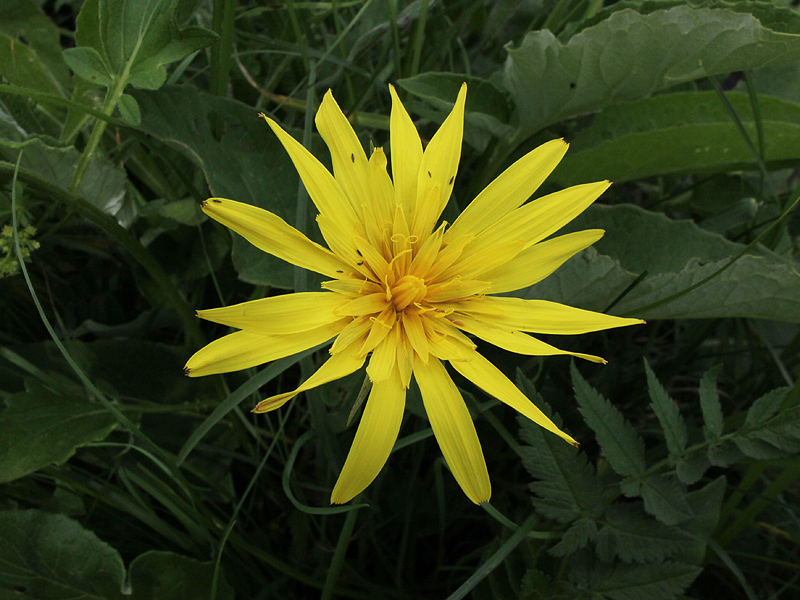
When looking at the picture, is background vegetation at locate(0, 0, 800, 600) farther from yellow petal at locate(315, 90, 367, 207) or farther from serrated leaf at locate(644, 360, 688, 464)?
yellow petal at locate(315, 90, 367, 207)

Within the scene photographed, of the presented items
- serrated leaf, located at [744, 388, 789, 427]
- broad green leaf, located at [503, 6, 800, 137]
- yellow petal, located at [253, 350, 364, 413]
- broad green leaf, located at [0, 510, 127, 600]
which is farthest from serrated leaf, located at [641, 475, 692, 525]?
broad green leaf, located at [0, 510, 127, 600]

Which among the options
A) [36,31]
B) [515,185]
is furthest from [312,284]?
[36,31]

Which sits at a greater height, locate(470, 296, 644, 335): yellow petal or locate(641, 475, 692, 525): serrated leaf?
locate(470, 296, 644, 335): yellow petal

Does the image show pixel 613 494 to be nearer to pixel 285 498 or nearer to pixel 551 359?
pixel 551 359

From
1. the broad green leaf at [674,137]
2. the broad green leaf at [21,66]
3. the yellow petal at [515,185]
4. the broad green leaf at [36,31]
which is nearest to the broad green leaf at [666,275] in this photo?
the broad green leaf at [674,137]

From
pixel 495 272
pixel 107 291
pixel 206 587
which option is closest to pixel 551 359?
pixel 495 272
